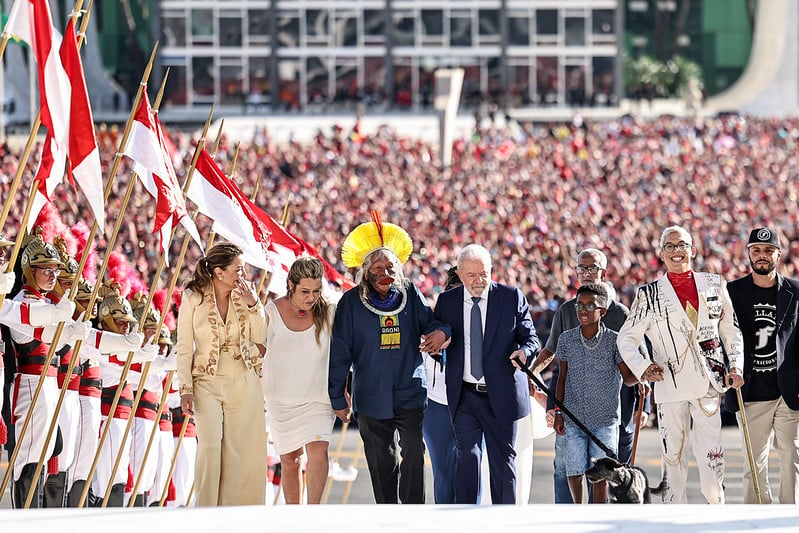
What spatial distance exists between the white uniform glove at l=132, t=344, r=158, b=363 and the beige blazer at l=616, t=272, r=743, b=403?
2.99m

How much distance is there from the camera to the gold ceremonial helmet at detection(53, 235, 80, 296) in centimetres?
1069

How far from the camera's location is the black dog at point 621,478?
9.71 m

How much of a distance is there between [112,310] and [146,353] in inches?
22.3

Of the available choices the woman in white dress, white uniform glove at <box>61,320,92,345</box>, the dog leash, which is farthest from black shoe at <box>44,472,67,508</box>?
the dog leash

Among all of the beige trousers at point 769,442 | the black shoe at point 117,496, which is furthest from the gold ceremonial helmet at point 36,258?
the beige trousers at point 769,442

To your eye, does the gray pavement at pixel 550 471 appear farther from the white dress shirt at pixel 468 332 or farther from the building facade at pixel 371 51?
the building facade at pixel 371 51

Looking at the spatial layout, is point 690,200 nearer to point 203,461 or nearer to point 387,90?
point 203,461

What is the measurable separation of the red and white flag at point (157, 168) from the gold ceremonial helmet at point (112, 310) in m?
0.56

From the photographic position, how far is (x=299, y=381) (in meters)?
9.98

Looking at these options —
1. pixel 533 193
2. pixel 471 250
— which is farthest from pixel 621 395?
pixel 533 193

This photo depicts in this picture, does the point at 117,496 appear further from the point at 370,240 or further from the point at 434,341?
the point at 434,341

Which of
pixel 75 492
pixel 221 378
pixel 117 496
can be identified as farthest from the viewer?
pixel 117 496

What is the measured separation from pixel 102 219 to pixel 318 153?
27.8m

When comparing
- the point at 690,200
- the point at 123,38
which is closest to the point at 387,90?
the point at 123,38
